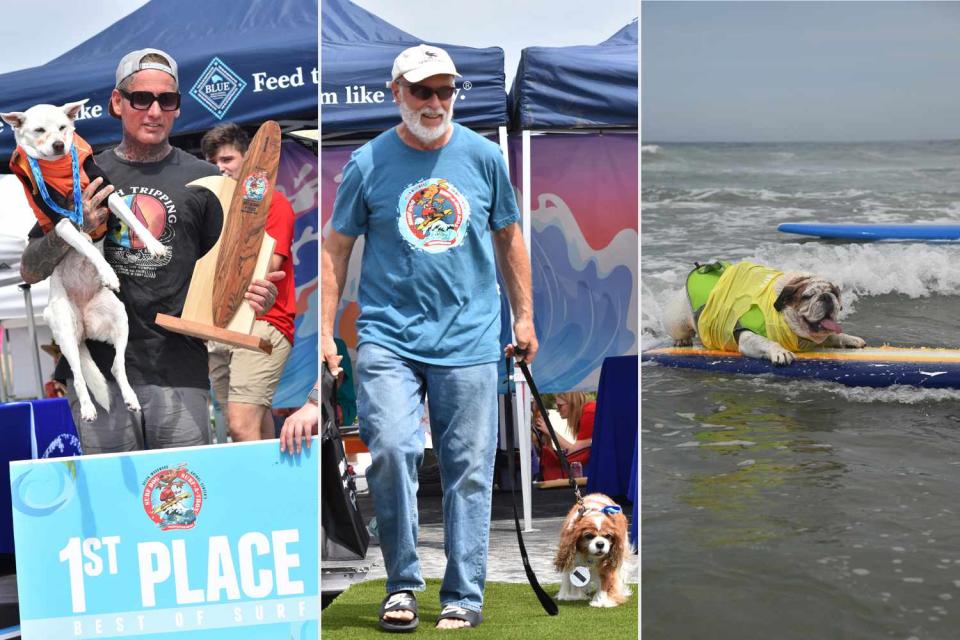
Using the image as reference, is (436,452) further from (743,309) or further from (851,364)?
(851,364)

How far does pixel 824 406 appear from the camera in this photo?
13.2ft

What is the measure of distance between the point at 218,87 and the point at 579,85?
1015mm

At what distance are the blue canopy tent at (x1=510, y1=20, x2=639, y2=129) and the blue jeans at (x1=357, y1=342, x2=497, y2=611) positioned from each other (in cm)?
81

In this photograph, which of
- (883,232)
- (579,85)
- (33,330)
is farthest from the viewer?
(883,232)

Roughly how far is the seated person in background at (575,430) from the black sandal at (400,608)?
0.86 meters

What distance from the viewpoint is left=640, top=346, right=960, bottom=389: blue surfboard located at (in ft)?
12.5

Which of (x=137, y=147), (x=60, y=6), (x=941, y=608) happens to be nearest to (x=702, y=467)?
(x=941, y=608)

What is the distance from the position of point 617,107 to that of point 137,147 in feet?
4.46

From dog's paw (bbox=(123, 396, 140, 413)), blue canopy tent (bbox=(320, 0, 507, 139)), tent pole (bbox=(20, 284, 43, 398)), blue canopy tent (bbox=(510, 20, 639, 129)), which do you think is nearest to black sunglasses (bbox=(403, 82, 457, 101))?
blue canopy tent (bbox=(320, 0, 507, 139))

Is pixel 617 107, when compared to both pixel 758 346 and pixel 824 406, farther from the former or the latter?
pixel 824 406

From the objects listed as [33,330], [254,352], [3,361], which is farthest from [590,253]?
[3,361]

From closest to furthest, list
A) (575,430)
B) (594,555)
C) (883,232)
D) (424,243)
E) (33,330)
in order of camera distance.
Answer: (424,243)
(594,555)
(33,330)
(575,430)
(883,232)

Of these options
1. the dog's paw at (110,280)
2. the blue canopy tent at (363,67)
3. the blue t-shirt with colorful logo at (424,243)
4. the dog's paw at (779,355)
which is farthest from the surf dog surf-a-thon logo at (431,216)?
the dog's paw at (779,355)

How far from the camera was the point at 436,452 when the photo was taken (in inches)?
111
